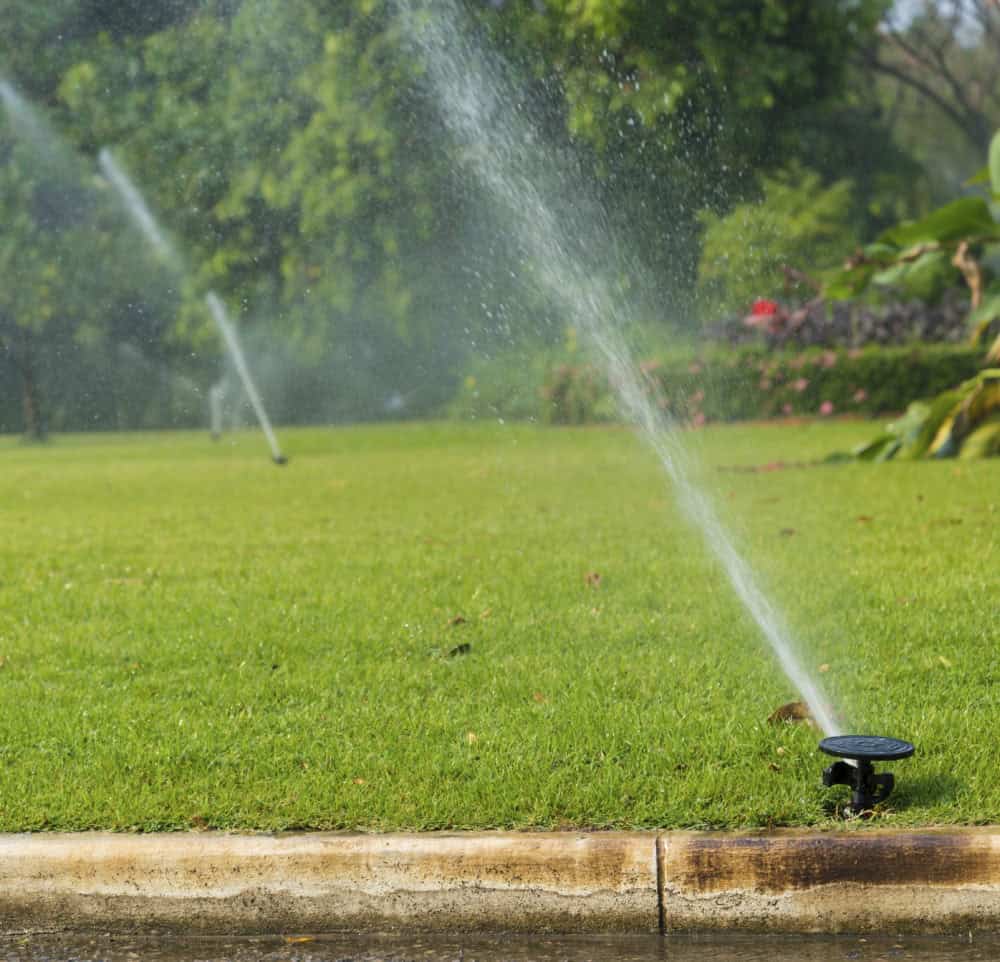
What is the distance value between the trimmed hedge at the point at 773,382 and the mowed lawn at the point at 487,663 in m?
8.06

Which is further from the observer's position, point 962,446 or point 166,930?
point 962,446

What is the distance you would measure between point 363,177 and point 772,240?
7.02 m

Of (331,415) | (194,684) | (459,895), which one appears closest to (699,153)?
(331,415)

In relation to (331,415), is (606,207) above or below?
above

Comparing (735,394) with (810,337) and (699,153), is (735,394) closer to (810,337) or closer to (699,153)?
(810,337)

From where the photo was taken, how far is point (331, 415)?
95.7ft

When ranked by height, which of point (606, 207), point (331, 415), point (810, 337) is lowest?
point (331, 415)

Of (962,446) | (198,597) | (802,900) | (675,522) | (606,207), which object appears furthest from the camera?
(606,207)

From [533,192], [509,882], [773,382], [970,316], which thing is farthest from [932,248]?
[509,882]

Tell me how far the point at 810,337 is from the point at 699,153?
423cm

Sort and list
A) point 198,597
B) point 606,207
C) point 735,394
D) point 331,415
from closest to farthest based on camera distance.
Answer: point 198,597 < point 735,394 < point 606,207 < point 331,415

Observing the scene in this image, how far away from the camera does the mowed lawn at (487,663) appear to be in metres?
3.52

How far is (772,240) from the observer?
950 inches

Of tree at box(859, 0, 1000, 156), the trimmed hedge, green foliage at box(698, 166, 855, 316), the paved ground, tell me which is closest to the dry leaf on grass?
the paved ground
